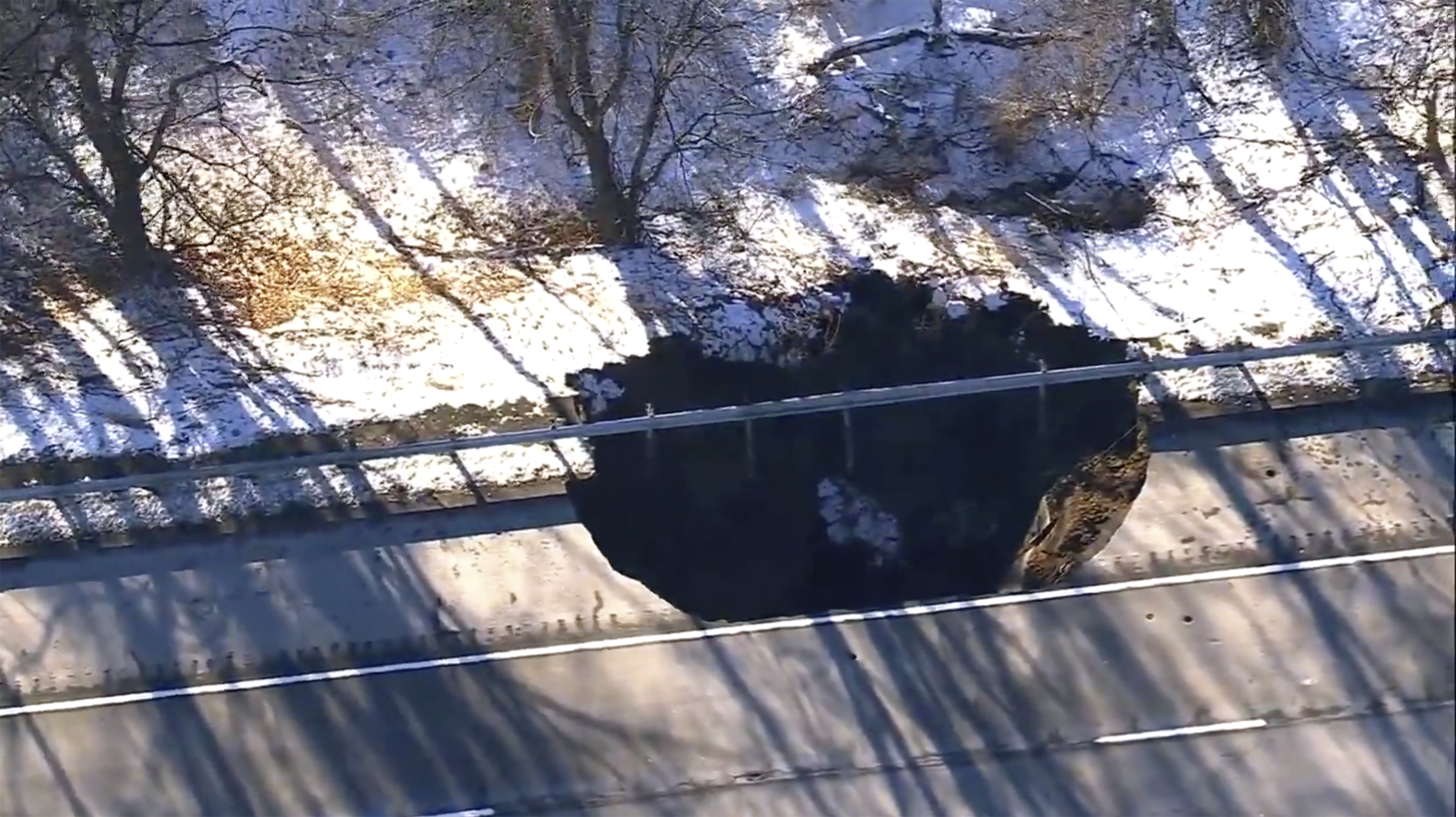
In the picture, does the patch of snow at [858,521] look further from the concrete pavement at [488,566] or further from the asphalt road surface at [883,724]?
the concrete pavement at [488,566]

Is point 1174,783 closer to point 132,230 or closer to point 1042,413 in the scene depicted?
point 1042,413

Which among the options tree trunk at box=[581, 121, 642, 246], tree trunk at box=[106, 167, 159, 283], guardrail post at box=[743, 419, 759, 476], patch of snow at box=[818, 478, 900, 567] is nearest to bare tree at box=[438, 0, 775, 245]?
tree trunk at box=[581, 121, 642, 246]

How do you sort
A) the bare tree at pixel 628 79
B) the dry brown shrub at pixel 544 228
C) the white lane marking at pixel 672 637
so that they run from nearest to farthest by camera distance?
the white lane marking at pixel 672 637 → the bare tree at pixel 628 79 → the dry brown shrub at pixel 544 228

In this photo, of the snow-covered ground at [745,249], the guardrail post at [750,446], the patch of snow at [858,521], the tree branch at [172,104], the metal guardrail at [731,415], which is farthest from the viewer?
the tree branch at [172,104]

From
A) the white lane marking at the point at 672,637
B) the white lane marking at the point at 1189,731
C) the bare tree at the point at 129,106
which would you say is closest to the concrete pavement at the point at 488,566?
the white lane marking at the point at 672,637

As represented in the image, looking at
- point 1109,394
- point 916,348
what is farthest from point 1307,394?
point 916,348

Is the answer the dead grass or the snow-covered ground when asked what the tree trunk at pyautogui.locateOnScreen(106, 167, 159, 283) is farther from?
the dead grass

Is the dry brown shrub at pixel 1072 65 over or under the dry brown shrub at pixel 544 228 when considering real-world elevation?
over
